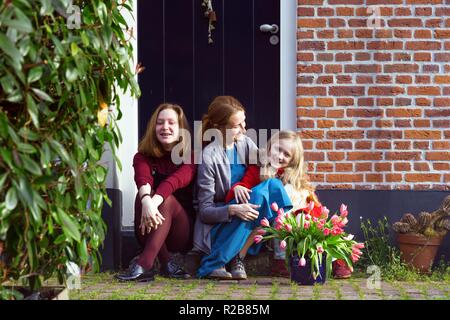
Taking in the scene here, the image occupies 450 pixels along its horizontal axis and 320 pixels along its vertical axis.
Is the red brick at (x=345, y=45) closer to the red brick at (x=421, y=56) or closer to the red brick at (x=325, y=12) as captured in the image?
the red brick at (x=325, y=12)

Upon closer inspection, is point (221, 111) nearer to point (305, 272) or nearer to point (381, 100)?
point (381, 100)

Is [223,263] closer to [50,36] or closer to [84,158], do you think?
[84,158]

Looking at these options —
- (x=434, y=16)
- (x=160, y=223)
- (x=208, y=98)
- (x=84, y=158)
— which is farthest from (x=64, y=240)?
(x=434, y=16)

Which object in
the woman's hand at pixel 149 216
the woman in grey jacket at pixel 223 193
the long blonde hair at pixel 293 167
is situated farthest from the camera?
the long blonde hair at pixel 293 167

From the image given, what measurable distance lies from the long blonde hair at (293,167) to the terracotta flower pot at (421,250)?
0.76 meters

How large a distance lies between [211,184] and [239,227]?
0.35m

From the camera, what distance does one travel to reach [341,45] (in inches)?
209

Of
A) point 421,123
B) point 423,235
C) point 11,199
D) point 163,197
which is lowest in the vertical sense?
point 423,235

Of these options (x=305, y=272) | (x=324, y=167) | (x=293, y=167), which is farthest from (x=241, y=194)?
(x=324, y=167)

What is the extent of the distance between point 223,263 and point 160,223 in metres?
0.48

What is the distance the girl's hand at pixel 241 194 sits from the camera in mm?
4816

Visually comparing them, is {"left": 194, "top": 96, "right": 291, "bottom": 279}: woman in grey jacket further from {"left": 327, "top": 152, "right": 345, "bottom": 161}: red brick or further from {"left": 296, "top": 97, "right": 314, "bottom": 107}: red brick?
{"left": 327, "top": 152, "right": 345, "bottom": 161}: red brick

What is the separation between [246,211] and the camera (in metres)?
4.77

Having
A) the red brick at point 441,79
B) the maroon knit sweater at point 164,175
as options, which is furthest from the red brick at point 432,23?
the maroon knit sweater at point 164,175
